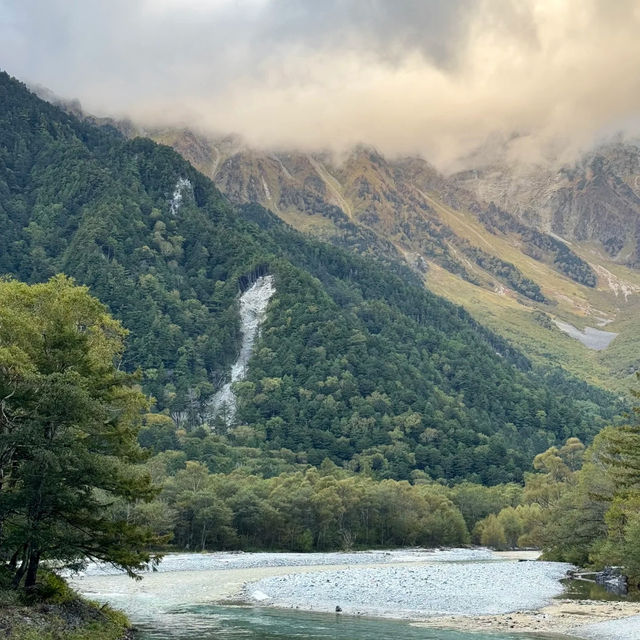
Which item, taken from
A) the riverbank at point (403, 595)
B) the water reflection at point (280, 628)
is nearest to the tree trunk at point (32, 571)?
the water reflection at point (280, 628)

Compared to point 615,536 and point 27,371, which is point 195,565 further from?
point 27,371

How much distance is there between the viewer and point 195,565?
11169 centimetres

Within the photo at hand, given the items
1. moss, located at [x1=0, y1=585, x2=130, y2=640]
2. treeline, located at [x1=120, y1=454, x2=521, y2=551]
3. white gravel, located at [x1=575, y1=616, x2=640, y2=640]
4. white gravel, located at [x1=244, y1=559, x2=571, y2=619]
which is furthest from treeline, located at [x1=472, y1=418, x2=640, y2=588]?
moss, located at [x1=0, y1=585, x2=130, y2=640]

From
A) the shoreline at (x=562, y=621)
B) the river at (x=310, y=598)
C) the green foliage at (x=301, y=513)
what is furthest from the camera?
the green foliage at (x=301, y=513)

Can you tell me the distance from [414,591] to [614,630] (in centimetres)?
2712

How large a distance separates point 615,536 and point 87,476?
62.7 meters

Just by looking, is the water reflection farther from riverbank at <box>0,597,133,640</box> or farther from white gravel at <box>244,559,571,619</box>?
white gravel at <box>244,559,571,619</box>

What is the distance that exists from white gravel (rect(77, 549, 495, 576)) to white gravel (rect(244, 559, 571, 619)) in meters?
23.9

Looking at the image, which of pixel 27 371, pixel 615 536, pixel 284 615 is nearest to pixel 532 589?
pixel 615 536

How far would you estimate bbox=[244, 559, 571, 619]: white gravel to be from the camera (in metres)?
63.2

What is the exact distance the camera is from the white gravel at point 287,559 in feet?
359

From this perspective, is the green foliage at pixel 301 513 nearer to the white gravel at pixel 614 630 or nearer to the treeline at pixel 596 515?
the treeline at pixel 596 515

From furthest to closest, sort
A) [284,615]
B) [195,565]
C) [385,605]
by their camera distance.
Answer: [195,565]
[385,605]
[284,615]

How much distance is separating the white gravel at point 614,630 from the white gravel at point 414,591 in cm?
1108
